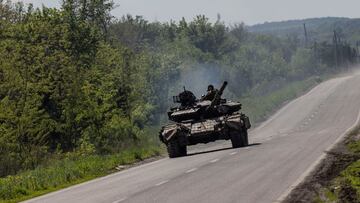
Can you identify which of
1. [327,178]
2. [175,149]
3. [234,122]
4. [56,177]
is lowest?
[175,149]

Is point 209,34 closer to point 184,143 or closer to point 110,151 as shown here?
point 110,151

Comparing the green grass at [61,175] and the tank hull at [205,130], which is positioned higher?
the tank hull at [205,130]

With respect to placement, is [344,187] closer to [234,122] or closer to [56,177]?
[56,177]

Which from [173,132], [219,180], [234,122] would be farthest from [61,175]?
[219,180]

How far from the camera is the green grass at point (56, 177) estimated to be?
21.7 m

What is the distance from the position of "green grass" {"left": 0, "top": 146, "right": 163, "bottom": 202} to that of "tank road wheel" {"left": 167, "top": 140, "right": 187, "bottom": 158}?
1.72m

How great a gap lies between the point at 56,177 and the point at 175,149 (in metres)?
6.05

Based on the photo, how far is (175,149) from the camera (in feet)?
95.6

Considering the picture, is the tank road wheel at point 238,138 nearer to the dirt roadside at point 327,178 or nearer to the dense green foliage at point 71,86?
the dirt roadside at point 327,178

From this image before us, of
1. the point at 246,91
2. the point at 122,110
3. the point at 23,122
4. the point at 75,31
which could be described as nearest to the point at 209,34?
the point at 246,91

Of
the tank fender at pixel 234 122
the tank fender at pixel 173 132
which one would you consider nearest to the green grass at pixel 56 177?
the tank fender at pixel 173 132

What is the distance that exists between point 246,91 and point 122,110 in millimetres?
60439

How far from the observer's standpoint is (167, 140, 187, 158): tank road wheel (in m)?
29.0

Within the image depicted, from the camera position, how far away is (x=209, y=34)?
402 ft
